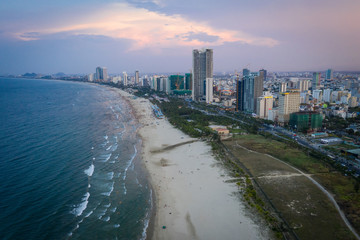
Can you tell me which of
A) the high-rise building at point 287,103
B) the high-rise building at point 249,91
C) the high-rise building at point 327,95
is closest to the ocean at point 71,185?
the high-rise building at point 287,103

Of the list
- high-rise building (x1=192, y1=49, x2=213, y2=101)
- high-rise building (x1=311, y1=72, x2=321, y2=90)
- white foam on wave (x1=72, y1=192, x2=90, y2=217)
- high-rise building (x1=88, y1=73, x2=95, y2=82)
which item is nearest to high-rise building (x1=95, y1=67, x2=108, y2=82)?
high-rise building (x1=88, y1=73, x2=95, y2=82)

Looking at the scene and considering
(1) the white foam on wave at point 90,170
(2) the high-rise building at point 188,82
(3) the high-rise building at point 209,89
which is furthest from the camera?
(2) the high-rise building at point 188,82

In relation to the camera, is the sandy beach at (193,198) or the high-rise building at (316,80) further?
the high-rise building at (316,80)

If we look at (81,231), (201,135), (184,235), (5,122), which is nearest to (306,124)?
(201,135)

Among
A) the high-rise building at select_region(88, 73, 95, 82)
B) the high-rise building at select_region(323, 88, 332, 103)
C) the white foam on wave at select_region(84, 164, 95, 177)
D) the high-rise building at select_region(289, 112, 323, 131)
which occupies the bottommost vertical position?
the white foam on wave at select_region(84, 164, 95, 177)

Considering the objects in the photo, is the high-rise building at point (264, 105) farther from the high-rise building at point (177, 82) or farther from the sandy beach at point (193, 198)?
the high-rise building at point (177, 82)

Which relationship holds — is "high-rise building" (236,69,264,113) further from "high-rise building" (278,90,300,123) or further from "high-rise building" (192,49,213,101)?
"high-rise building" (192,49,213,101)

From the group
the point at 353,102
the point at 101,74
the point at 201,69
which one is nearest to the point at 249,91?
the point at 201,69
